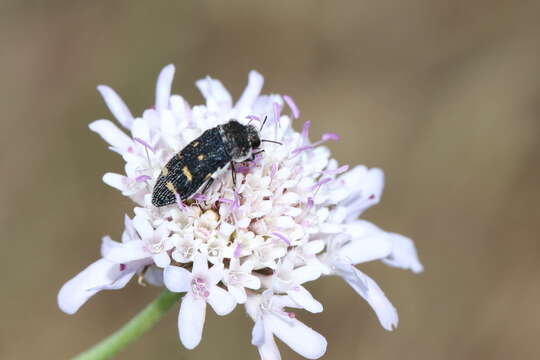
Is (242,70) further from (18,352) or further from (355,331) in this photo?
(18,352)

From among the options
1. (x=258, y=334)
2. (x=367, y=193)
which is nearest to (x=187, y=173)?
(x=258, y=334)

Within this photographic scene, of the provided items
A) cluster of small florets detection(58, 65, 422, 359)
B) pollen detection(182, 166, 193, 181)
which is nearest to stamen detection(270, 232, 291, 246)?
cluster of small florets detection(58, 65, 422, 359)

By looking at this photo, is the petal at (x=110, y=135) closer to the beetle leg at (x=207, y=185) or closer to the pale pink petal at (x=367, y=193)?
the beetle leg at (x=207, y=185)

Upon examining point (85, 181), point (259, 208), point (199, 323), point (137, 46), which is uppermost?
point (137, 46)

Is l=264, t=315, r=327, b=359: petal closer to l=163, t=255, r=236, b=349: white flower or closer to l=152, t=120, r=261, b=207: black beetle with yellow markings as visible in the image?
l=163, t=255, r=236, b=349: white flower

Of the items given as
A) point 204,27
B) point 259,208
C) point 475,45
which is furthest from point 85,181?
point 475,45

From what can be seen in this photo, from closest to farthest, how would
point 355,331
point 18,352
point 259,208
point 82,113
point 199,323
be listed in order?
point 199,323, point 259,208, point 18,352, point 355,331, point 82,113
